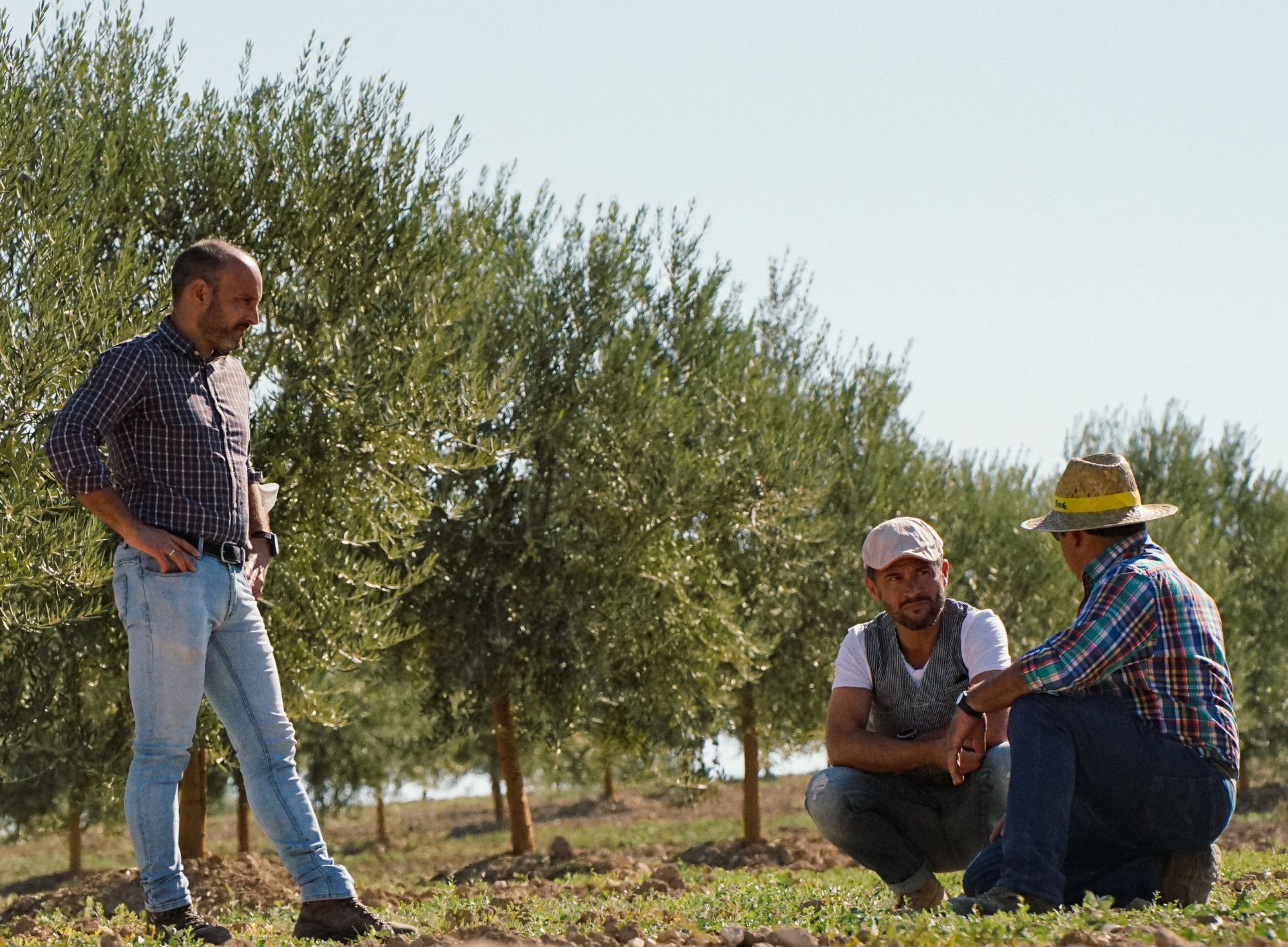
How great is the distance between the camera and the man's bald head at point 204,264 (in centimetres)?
529

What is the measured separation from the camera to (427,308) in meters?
13.6

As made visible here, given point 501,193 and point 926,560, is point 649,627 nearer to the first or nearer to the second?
point 501,193

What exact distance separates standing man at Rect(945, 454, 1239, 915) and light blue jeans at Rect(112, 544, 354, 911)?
2.60 meters

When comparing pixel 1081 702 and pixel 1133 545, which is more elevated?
pixel 1133 545

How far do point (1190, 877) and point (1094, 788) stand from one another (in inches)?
25.3

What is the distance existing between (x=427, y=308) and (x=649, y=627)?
5.94 m

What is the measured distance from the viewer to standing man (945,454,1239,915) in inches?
194

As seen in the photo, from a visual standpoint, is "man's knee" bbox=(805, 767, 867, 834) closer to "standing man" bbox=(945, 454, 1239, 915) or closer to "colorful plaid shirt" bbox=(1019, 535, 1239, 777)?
"standing man" bbox=(945, 454, 1239, 915)

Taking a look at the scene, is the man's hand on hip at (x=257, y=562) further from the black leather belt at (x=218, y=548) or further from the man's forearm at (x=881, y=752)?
the man's forearm at (x=881, y=752)

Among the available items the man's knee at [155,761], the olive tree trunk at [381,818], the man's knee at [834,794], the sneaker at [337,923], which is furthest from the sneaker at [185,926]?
the olive tree trunk at [381,818]

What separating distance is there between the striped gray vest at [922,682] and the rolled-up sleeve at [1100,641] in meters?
1.01

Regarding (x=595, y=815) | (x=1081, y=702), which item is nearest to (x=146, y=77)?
(x=1081, y=702)

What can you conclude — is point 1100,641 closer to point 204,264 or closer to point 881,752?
point 881,752

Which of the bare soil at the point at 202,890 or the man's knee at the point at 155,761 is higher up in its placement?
the man's knee at the point at 155,761
